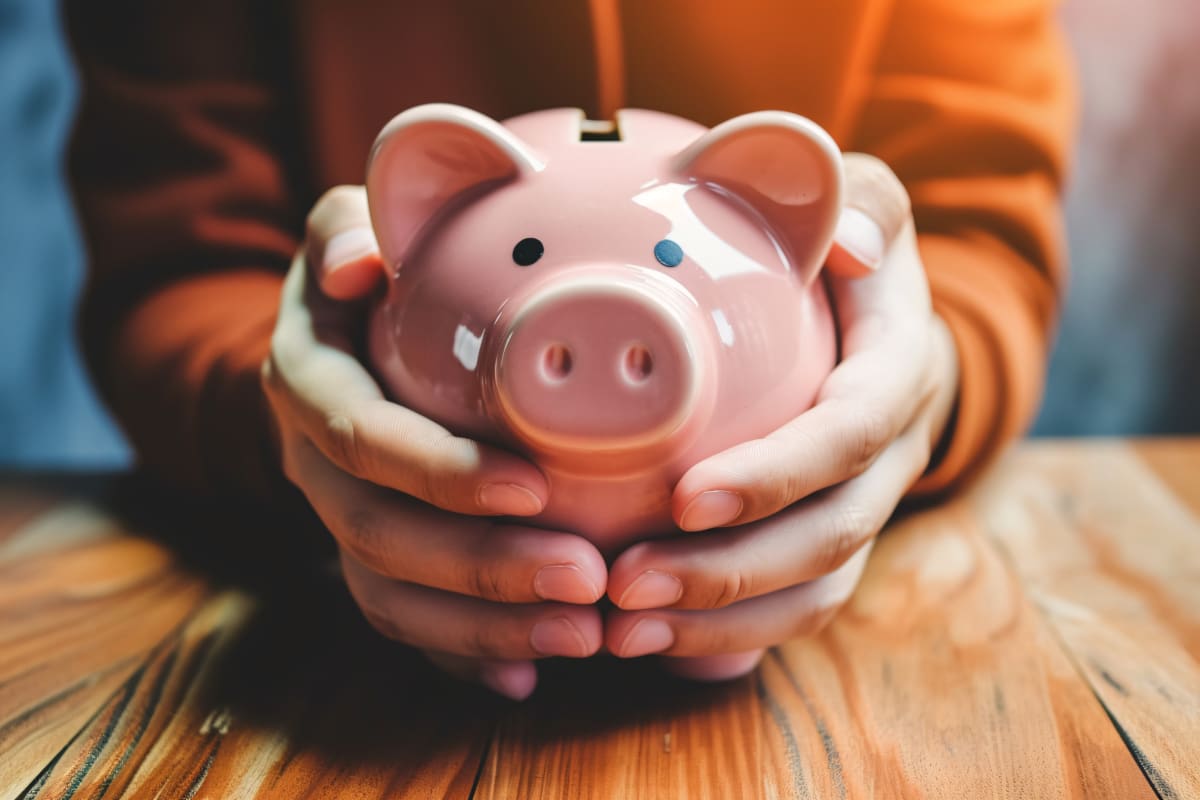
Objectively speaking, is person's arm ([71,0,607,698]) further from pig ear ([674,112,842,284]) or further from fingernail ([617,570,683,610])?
pig ear ([674,112,842,284])

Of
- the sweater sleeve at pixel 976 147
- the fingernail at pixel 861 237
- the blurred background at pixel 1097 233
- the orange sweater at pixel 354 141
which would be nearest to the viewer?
the fingernail at pixel 861 237

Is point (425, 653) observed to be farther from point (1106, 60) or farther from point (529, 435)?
point (1106, 60)

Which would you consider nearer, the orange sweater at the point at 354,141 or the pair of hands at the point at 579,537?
the pair of hands at the point at 579,537

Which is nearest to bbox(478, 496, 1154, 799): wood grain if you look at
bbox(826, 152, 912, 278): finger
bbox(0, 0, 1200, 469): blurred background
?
bbox(826, 152, 912, 278): finger

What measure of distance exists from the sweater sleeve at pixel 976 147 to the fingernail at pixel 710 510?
402 mm

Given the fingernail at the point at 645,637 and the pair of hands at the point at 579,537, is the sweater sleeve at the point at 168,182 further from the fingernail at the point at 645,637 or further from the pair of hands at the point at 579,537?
the fingernail at the point at 645,637

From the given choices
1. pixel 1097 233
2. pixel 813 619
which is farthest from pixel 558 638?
pixel 1097 233

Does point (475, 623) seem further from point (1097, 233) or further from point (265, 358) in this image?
point (1097, 233)

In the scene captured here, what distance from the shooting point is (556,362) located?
447mm

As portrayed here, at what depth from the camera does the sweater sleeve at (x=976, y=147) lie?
853mm

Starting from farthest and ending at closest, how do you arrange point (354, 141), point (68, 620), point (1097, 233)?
point (1097, 233) → point (354, 141) → point (68, 620)

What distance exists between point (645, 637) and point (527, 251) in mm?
205

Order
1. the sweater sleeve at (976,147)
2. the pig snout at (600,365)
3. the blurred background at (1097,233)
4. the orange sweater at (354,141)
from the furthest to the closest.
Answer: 1. the blurred background at (1097,233)
2. the sweater sleeve at (976,147)
3. the orange sweater at (354,141)
4. the pig snout at (600,365)

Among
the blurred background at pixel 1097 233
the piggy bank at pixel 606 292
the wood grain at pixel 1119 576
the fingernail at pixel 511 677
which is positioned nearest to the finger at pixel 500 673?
the fingernail at pixel 511 677
